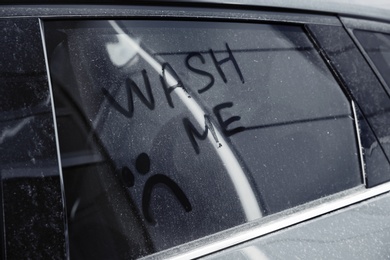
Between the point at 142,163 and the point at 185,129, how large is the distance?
0.57 feet

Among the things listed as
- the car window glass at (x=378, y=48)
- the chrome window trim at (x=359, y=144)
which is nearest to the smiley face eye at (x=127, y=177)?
the chrome window trim at (x=359, y=144)

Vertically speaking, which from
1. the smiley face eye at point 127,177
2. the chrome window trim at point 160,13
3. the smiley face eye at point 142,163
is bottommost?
the smiley face eye at point 127,177

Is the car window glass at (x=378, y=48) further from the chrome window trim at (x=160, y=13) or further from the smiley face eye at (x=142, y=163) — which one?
the smiley face eye at (x=142, y=163)

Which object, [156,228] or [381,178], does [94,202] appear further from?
[381,178]

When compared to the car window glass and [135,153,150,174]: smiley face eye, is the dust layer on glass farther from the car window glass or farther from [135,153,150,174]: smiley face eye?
the car window glass

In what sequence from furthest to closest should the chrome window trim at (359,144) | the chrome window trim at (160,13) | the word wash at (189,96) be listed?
the chrome window trim at (359,144) < the word wash at (189,96) < the chrome window trim at (160,13)

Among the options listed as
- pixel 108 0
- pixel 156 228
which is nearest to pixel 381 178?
pixel 156 228

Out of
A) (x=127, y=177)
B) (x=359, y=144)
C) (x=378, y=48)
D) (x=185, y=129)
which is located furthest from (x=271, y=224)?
(x=378, y=48)

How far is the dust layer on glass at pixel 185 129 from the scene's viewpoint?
1.46 meters

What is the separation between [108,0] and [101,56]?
139mm

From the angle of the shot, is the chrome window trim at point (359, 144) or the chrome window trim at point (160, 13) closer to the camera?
the chrome window trim at point (160, 13)

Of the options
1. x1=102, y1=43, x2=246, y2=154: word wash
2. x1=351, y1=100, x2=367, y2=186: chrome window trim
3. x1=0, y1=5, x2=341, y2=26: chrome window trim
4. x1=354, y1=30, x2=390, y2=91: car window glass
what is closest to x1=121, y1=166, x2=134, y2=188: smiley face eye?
x1=102, y1=43, x2=246, y2=154: word wash

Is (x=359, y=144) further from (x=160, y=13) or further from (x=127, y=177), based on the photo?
(x=127, y=177)

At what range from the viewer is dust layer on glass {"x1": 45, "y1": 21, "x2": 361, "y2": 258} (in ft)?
4.80
